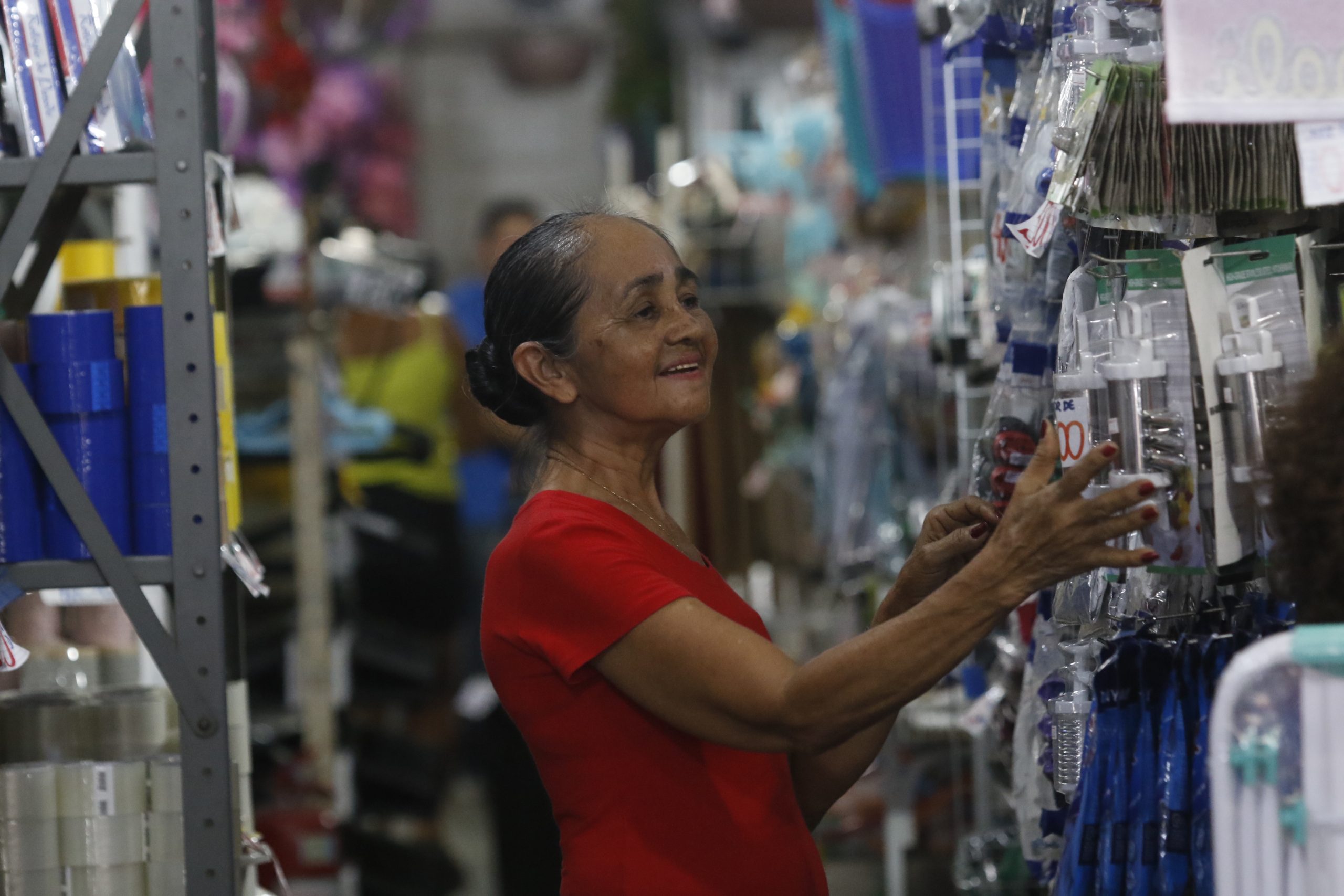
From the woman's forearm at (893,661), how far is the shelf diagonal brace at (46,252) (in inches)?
53.3

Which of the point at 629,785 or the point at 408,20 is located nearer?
the point at 629,785

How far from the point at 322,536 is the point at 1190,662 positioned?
3468 millimetres

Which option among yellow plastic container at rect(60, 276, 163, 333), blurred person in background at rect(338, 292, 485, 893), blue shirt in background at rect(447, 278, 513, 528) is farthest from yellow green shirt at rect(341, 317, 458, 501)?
yellow plastic container at rect(60, 276, 163, 333)

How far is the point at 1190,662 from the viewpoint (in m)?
1.51

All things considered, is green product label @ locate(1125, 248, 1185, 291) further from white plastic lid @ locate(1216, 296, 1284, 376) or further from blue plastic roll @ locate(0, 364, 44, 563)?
blue plastic roll @ locate(0, 364, 44, 563)

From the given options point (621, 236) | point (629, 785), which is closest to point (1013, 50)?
point (621, 236)

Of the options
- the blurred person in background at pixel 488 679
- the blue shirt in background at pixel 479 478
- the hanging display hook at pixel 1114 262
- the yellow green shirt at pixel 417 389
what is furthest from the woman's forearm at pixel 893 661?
the blue shirt in background at pixel 479 478

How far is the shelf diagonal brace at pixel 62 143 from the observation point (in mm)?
1737

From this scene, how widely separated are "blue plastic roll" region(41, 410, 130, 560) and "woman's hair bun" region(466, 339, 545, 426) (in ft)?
1.46

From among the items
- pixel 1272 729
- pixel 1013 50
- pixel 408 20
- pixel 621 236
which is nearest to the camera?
pixel 1272 729

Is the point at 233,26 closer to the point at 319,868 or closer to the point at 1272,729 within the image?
the point at 319,868

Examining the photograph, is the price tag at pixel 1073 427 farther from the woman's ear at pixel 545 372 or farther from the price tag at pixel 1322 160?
the woman's ear at pixel 545 372

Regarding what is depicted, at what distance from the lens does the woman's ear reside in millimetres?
1765

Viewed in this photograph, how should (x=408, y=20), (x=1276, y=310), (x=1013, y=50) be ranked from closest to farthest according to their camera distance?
(x=1276, y=310) → (x=1013, y=50) → (x=408, y=20)
